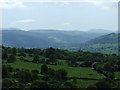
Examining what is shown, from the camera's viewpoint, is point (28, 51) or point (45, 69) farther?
point (28, 51)

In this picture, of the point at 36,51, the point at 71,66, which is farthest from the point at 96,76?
the point at 36,51

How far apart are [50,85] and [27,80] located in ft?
30.2

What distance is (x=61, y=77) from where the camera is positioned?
65.4 meters

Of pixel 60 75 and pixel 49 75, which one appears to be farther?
pixel 49 75

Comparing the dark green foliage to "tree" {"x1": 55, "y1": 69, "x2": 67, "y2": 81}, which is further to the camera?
"tree" {"x1": 55, "y1": 69, "x2": 67, "y2": 81}

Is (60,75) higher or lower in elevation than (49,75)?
higher

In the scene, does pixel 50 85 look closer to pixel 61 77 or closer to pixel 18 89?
pixel 18 89

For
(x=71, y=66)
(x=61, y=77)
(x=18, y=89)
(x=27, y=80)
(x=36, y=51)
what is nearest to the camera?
(x=18, y=89)

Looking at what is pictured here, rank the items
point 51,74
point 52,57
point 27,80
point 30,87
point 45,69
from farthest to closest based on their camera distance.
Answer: point 52,57 → point 45,69 → point 51,74 → point 27,80 → point 30,87

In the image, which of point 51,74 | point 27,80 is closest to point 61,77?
point 51,74

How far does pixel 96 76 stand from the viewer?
73.2 m

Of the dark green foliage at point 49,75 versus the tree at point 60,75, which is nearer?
the dark green foliage at point 49,75

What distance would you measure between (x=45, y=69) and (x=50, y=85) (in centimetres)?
2497

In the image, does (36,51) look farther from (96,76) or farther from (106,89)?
(106,89)
